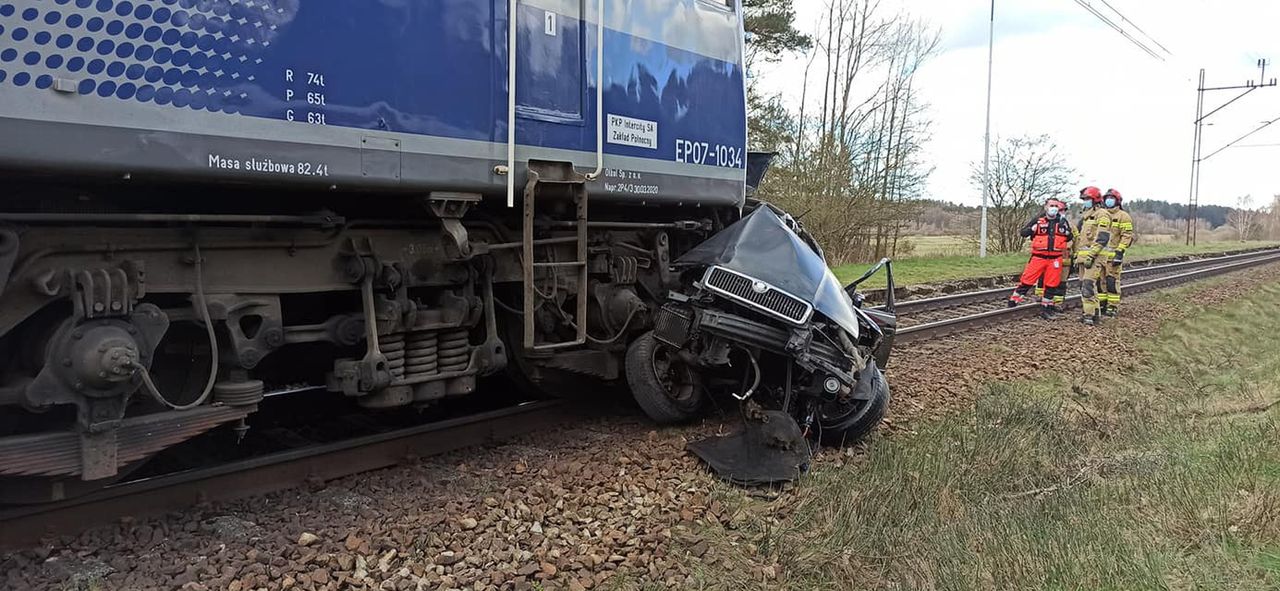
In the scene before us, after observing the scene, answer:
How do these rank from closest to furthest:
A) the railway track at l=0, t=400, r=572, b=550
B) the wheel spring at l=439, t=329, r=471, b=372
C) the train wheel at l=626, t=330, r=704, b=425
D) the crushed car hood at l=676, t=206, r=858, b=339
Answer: the railway track at l=0, t=400, r=572, b=550, the wheel spring at l=439, t=329, r=471, b=372, the crushed car hood at l=676, t=206, r=858, b=339, the train wheel at l=626, t=330, r=704, b=425

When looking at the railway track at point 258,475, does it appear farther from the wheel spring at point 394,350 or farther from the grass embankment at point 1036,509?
the grass embankment at point 1036,509

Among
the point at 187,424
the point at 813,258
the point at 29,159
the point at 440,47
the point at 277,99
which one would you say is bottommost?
the point at 187,424

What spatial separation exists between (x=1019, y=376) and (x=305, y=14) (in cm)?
728

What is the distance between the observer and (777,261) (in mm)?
5672

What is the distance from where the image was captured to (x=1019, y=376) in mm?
8586

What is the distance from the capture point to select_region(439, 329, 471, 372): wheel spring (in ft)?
16.5

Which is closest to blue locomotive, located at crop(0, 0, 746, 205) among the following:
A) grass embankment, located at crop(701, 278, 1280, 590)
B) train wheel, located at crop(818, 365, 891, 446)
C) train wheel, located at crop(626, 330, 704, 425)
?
train wheel, located at crop(626, 330, 704, 425)

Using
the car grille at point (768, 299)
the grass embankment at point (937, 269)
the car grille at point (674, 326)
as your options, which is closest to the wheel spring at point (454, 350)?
the car grille at point (674, 326)

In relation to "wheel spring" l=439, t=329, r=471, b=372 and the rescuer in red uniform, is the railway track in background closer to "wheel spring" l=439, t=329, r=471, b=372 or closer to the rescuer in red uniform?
the rescuer in red uniform

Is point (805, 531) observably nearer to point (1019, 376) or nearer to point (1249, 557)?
point (1249, 557)

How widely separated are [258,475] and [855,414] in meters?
3.58

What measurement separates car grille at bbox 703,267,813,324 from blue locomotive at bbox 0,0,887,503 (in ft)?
0.06

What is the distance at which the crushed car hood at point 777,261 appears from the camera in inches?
217

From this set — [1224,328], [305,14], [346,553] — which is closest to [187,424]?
[346,553]
